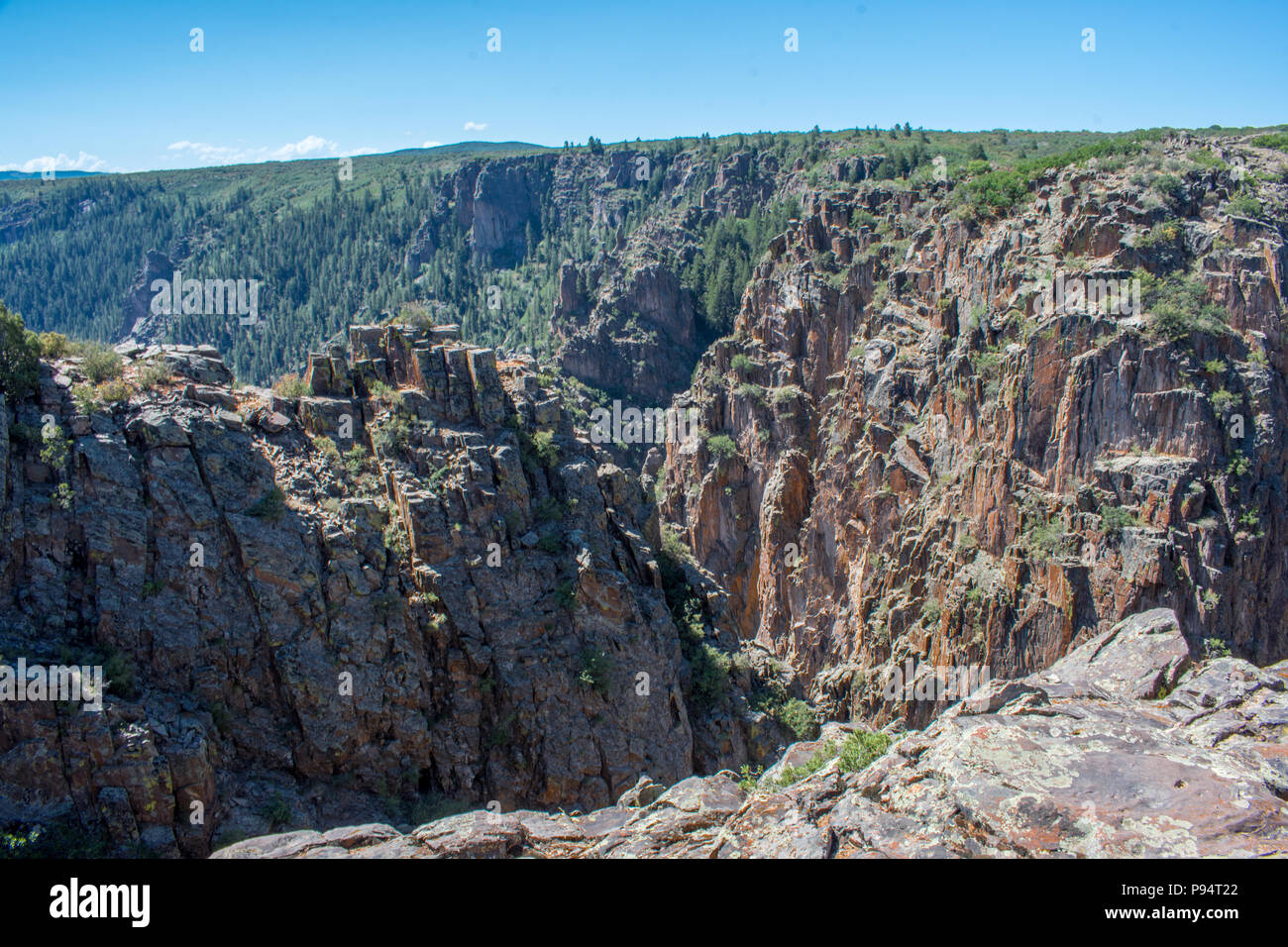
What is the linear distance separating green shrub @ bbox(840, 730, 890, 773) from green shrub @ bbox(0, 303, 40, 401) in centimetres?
1903

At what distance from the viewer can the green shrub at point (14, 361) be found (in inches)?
688

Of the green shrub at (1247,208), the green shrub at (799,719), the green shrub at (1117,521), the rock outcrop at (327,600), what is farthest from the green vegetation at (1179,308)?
Answer: the rock outcrop at (327,600)

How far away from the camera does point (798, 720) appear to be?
23.5 meters

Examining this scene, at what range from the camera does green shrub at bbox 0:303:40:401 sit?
17484 mm

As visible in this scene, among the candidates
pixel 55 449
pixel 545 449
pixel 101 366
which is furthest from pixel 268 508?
pixel 545 449

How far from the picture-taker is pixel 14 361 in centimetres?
1772

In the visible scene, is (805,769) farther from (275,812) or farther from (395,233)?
(395,233)

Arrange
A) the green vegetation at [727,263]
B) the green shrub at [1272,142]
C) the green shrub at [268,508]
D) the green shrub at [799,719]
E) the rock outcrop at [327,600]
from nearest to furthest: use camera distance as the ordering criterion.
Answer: the rock outcrop at [327,600] → the green shrub at [268,508] → the green shrub at [799,719] → the green shrub at [1272,142] → the green vegetation at [727,263]

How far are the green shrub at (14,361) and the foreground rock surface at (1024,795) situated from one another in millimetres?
12777

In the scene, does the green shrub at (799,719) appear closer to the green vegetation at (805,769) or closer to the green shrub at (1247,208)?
the green vegetation at (805,769)

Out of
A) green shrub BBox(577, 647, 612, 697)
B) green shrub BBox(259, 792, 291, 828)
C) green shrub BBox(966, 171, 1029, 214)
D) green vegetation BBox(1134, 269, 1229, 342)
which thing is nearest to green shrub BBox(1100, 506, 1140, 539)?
green vegetation BBox(1134, 269, 1229, 342)

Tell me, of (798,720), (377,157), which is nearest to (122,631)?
(798,720)

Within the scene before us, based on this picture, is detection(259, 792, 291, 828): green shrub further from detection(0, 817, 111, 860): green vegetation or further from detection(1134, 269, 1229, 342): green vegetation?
detection(1134, 269, 1229, 342): green vegetation
